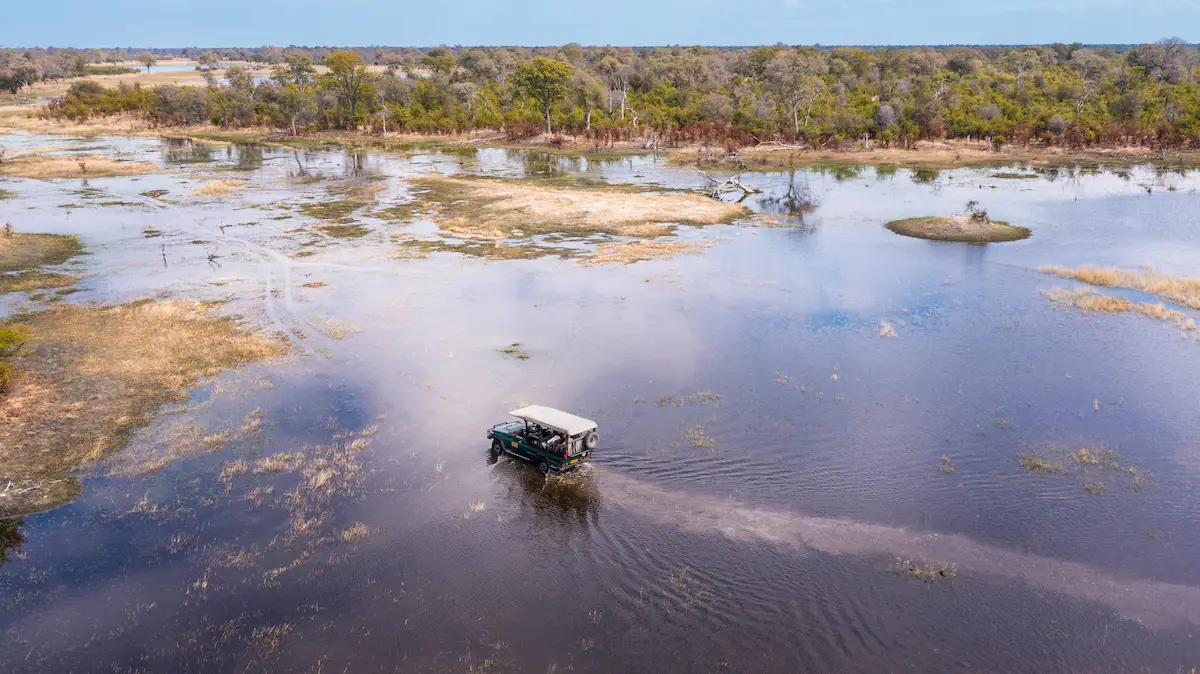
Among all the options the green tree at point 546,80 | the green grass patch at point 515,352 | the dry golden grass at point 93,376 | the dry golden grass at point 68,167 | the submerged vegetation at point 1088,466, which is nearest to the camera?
the submerged vegetation at point 1088,466

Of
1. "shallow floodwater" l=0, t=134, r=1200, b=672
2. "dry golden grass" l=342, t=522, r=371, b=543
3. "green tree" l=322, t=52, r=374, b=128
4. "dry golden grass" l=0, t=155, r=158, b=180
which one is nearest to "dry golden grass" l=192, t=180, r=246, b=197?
"dry golden grass" l=0, t=155, r=158, b=180

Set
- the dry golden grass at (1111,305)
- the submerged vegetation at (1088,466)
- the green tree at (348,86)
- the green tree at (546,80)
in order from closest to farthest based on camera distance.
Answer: the submerged vegetation at (1088,466) → the dry golden grass at (1111,305) → the green tree at (546,80) → the green tree at (348,86)

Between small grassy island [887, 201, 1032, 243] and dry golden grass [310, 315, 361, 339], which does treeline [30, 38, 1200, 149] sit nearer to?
small grassy island [887, 201, 1032, 243]

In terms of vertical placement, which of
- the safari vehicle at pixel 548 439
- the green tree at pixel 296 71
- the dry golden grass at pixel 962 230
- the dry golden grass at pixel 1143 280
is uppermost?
the green tree at pixel 296 71

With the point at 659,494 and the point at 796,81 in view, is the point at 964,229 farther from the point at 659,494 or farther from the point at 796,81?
the point at 796,81

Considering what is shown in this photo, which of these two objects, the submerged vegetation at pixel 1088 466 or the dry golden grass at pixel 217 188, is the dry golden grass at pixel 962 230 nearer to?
the submerged vegetation at pixel 1088 466

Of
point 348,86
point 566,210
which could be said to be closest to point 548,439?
point 566,210

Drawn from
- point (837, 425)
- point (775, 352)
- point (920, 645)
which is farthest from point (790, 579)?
point (775, 352)

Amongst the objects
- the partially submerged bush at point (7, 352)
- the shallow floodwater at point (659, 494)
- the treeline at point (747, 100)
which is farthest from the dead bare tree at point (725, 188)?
the partially submerged bush at point (7, 352)
